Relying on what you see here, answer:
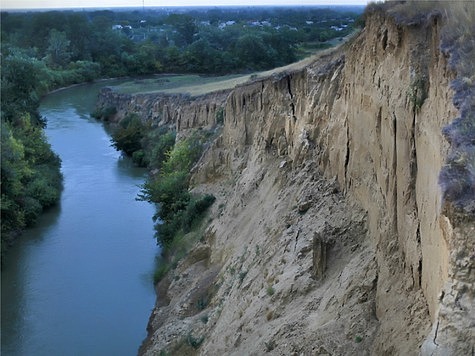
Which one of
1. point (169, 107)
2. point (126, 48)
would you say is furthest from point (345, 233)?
point (126, 48)

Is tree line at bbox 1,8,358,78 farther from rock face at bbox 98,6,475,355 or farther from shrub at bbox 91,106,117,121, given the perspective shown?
rock face at bbox 98,6,475,355

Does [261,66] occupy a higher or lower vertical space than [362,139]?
lower

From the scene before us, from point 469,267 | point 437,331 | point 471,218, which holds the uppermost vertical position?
point 471,218

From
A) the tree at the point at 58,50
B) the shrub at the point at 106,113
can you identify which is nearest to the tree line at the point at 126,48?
the tree at the point at 58,50

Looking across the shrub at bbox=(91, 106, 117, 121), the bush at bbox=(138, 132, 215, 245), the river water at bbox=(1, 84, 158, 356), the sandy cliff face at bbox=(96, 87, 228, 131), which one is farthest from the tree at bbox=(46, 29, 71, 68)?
the bush at bbox=(138, 132, 215, 245)

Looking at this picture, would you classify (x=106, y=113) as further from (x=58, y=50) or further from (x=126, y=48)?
(x=126, y=48)

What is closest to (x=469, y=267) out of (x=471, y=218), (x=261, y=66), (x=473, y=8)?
(x=471, y=218)

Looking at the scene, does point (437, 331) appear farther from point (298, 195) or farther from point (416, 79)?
point (298, 195)
